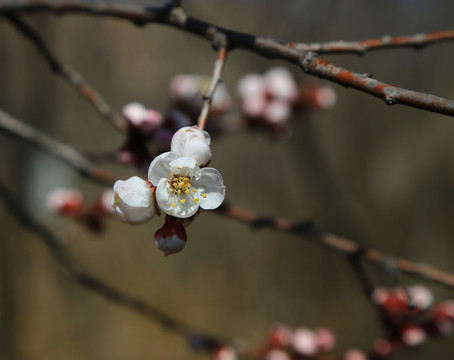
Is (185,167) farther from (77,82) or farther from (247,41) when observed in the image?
(77,82)

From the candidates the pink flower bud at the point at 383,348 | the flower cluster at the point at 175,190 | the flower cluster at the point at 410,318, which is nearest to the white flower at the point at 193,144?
the flower cluster at the point at 175,190

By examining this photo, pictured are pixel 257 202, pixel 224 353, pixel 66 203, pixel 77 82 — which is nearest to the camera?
pixel 77 82

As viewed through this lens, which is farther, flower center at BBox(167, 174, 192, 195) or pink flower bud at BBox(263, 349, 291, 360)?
pink flower bud at BBox(263, 349, 291, 360)

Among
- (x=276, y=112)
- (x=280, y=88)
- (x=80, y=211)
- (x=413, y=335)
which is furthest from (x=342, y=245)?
(x=80, y=211)

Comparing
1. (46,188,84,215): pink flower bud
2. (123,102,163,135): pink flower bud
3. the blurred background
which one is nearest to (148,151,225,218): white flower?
(123,102,163,135): pink flower bud

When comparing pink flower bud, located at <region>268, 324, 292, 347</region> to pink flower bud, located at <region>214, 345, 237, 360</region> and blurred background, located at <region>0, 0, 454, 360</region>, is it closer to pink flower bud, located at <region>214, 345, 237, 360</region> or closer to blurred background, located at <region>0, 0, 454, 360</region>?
pink flower bud, located at <region>214, 345, 237, 360</region>

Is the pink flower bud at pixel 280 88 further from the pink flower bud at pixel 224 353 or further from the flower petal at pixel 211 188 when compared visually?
the flower petal at pixel 211 188

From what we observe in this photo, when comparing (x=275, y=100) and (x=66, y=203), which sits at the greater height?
(x=275, y=100)
